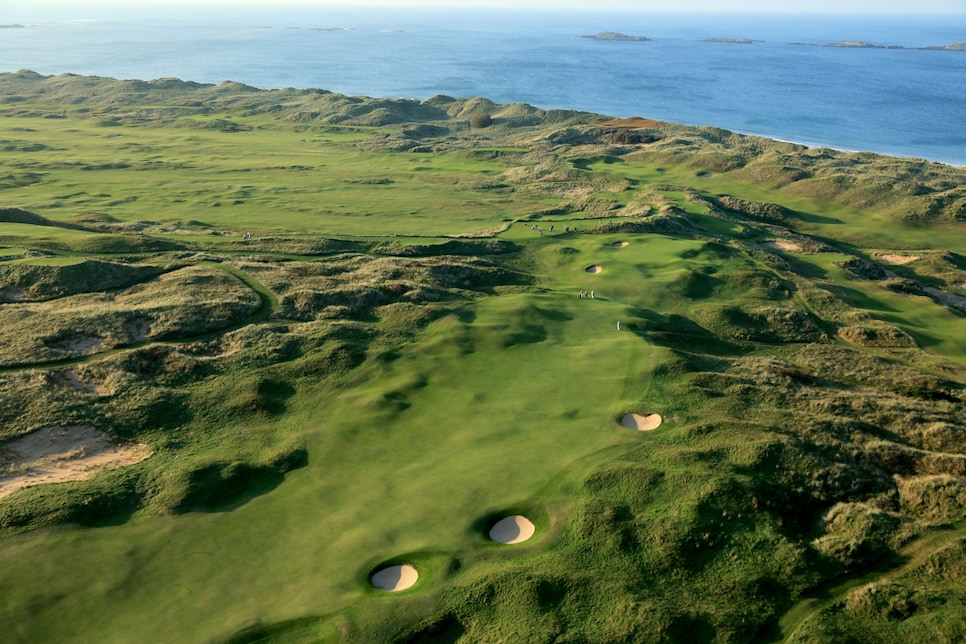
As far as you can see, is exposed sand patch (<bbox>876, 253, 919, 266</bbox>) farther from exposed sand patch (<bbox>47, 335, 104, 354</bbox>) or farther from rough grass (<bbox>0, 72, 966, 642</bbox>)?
exposed sand patch (<bbox>47, 335, 104, 354</bbox>)

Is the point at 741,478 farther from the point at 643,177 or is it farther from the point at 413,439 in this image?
the point at 643,177

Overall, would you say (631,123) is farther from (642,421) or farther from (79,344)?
(79,344)

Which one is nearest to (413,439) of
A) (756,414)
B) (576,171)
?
(756,414)

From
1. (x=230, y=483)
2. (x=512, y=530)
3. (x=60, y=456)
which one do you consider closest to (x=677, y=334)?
(x=512, y=530)

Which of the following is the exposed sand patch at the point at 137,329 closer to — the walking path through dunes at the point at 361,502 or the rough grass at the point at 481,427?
the rough grass at the point at 481,427

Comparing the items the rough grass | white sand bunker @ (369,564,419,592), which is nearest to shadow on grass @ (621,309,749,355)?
the rough grass

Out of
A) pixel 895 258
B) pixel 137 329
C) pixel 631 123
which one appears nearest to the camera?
pixel 137 329
